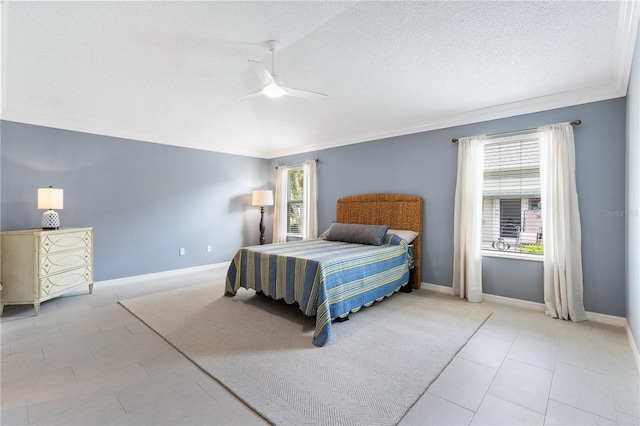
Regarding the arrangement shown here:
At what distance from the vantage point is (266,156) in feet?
21.0

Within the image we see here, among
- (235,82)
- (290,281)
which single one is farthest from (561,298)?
(235,82)

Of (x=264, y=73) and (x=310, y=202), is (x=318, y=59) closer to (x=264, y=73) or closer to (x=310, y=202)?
(x=264, y=73)

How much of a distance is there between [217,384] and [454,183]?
3583mm

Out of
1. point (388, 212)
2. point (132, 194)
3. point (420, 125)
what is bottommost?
point (388, 212)

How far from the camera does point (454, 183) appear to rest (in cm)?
393

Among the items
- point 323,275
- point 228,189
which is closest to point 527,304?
point 323,275

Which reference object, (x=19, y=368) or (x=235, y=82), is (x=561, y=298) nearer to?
(x=235, y=82)

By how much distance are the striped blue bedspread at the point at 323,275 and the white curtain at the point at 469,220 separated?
687mm

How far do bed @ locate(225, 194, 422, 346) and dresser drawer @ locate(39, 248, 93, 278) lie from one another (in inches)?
74.3

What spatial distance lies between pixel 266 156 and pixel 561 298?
18.0 feet

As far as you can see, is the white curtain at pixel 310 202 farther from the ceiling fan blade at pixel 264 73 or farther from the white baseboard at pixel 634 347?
the white baseboard at pixel 634 347

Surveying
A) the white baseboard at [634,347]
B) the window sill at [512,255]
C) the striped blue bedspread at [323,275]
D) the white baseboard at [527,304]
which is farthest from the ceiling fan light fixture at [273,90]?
the white baseboard at [634,347]

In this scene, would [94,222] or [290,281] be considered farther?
[94,222]

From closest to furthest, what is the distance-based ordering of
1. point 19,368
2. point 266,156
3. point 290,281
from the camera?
point 19,368
point 290,281
point 266,156
